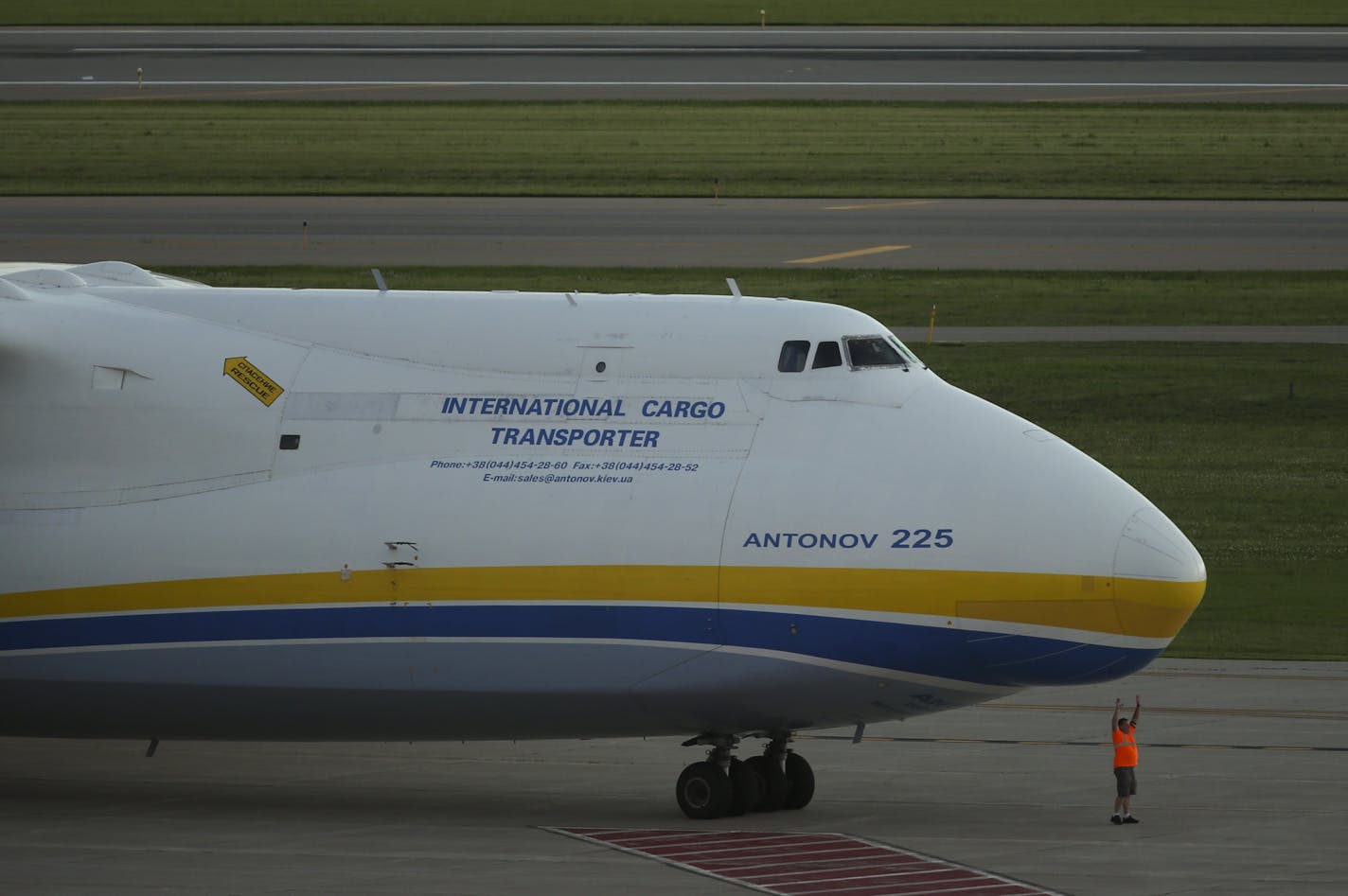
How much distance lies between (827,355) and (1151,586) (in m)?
4.21

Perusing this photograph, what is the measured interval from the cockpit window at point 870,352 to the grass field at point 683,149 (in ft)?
152

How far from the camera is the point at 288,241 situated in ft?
201

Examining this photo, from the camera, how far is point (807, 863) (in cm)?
2088

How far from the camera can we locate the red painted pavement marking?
19.8 meters

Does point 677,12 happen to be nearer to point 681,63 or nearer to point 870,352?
point 681,63

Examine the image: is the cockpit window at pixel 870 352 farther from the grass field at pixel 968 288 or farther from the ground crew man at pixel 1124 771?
the grass field at pixel 968 288

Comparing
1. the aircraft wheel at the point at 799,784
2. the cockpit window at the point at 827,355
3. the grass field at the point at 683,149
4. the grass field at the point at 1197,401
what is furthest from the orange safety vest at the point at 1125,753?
the grass field at the point at 683,149

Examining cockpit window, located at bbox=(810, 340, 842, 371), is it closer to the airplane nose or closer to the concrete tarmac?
the airplane nose

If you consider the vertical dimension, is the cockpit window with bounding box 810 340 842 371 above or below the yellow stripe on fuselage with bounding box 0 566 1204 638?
above

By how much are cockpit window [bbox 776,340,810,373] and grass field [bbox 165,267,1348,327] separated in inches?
1231

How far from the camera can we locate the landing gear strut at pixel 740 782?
75.2ft

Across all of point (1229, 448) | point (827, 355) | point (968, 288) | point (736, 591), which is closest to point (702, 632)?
point (736, 591)

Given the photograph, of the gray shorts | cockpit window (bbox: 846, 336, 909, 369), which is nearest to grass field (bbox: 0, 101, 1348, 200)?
cockpit window (bbox: 846, 336, 909, 369)

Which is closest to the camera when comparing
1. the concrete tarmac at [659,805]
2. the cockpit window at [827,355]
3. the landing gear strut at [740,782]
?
the concrete tarmac at [659,805]
